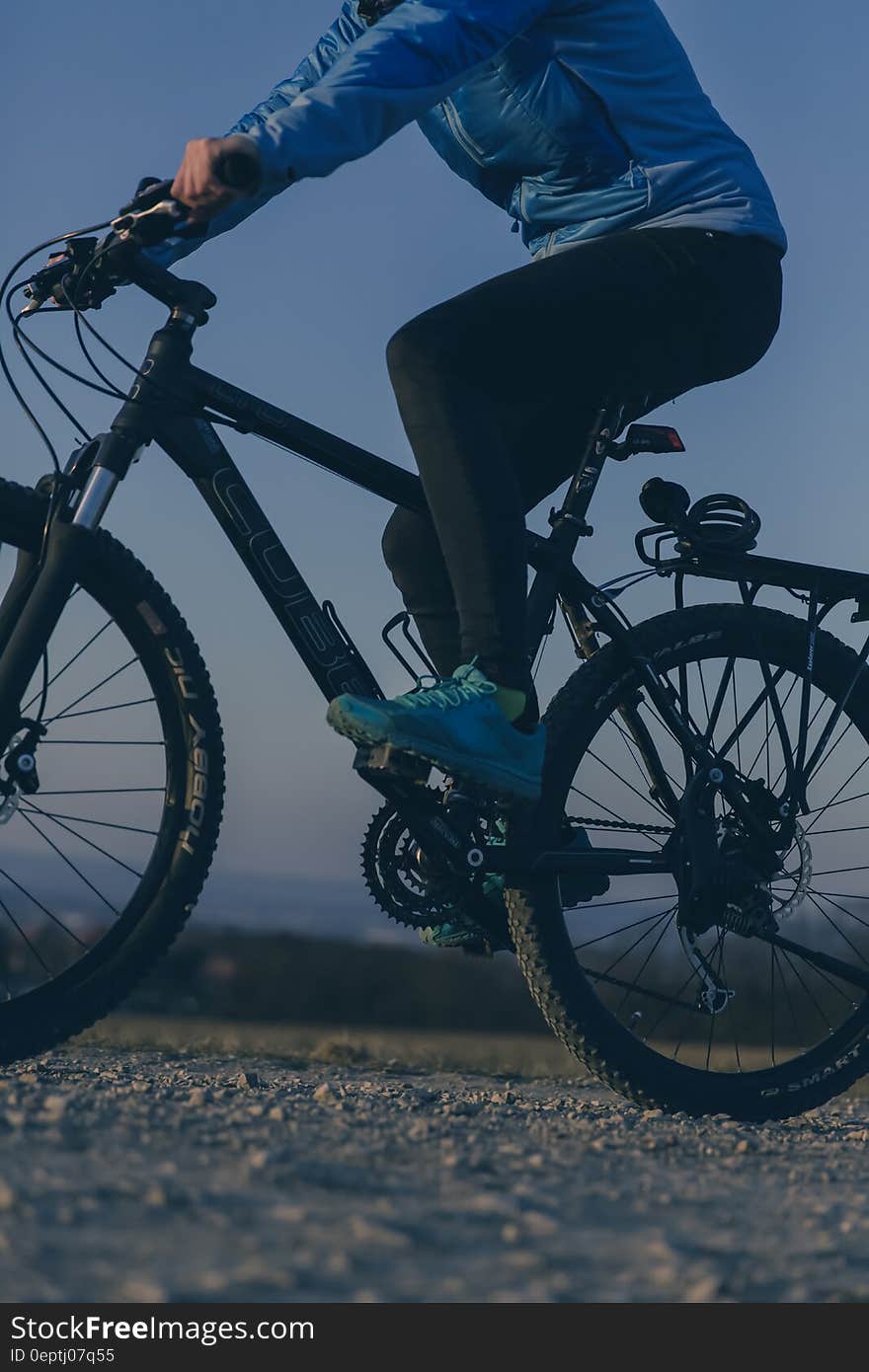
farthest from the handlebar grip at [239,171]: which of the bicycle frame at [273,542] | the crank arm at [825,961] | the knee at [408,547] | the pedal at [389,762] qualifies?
the crank arm at [825,961]

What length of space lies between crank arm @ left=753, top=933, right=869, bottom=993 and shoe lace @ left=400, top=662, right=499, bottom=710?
109 cm

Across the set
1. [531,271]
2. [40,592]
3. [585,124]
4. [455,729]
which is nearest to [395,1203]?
[455,729]

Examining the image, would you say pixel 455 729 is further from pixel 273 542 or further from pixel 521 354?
pixel 521 354

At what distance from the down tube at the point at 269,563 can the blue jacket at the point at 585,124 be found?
1.78ft

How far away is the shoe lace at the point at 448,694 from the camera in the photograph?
283cm

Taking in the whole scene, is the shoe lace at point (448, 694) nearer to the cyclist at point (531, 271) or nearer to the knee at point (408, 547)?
the cyclist at point (531, 271)

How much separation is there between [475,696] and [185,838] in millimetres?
722

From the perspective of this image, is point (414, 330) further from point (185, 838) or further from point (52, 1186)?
point (52, 1186)

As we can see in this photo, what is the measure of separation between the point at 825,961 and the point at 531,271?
6.31ft

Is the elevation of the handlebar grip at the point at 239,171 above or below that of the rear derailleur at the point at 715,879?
above

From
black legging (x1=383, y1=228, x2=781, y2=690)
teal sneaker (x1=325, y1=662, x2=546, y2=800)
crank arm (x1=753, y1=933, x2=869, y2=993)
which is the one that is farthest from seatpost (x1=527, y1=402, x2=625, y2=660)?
crank arm (x1=753, y1=933, x2=869, y2=993)

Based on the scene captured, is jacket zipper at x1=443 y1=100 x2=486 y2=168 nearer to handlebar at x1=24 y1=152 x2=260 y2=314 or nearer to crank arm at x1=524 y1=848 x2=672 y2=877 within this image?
handlebar at x1=24 y1=152 x2=260 y2=314

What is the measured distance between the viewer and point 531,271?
3.06 metres
